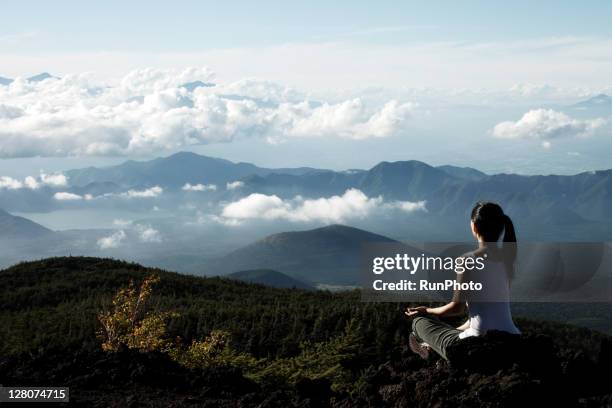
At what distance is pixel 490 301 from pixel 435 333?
133 cm

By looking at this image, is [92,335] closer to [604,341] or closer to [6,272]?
[604,341]

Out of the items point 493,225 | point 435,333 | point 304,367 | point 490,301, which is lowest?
point 304,367

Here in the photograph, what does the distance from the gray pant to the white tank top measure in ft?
1.12

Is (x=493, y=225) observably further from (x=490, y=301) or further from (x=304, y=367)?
(x=304, y=367)

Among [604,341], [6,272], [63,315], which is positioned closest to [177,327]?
[63,315]

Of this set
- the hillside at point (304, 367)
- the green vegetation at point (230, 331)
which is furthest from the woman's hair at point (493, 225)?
the green vegetation at point (230, 331)

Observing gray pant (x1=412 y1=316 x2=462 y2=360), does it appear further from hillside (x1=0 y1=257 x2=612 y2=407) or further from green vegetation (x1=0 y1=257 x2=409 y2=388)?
green vegetation (x1=0 y1=257 x2=409 y2=388)

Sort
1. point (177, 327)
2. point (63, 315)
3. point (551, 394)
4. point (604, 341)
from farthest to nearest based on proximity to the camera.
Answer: point (63, 315), point (177, 327), point (604, 341), point (551, 394)

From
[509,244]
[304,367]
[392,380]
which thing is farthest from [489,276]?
[304,367]

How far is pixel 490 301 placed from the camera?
8.98 m

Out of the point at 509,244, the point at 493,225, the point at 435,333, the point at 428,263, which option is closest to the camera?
the point at 493,225

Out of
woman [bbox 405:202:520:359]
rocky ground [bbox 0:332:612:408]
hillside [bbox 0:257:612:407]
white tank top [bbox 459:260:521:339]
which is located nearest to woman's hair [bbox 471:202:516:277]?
woman [bbox 405:202:520:359]

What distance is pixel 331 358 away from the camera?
16297 mm

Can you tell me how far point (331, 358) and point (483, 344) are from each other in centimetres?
757
